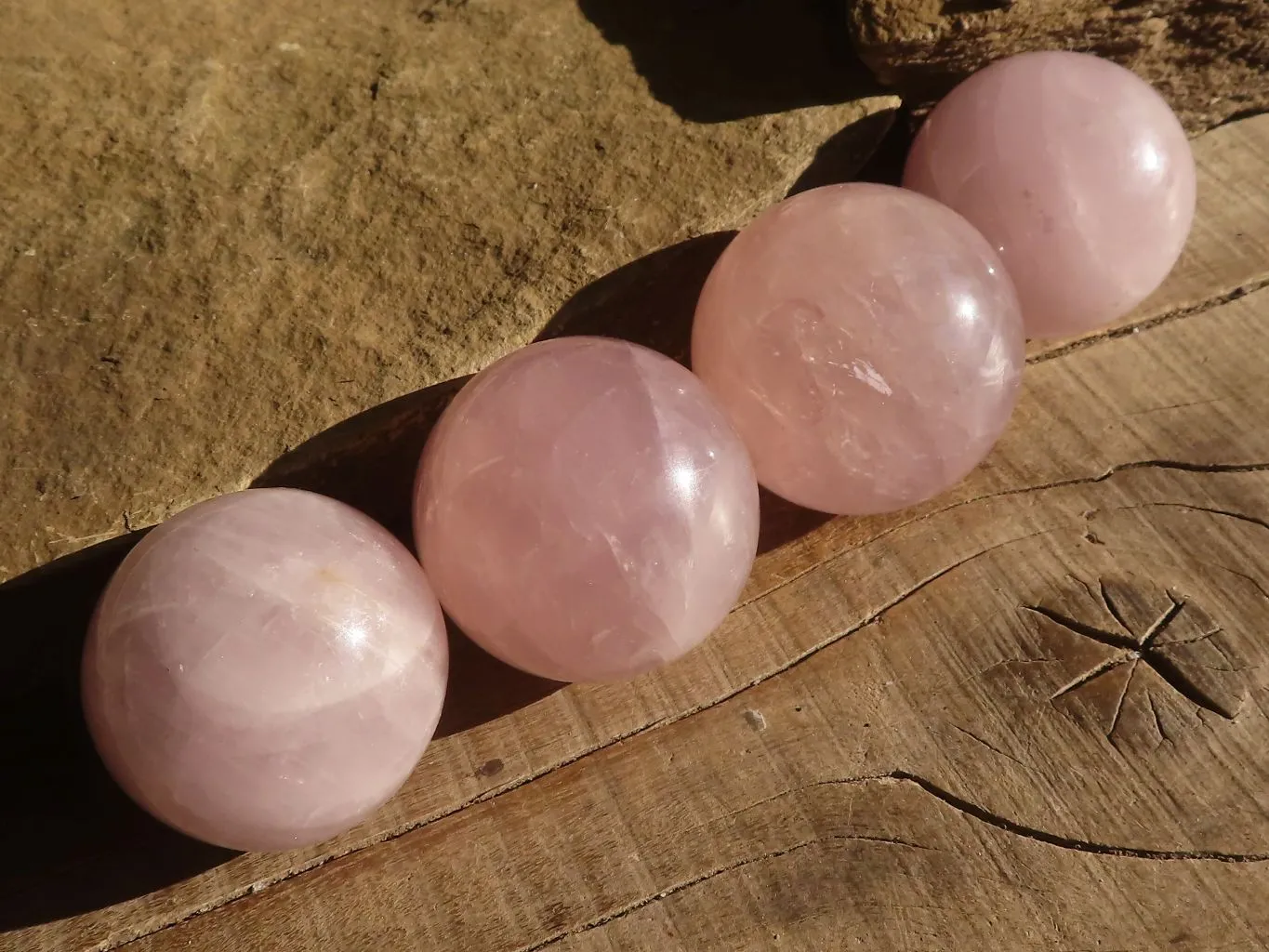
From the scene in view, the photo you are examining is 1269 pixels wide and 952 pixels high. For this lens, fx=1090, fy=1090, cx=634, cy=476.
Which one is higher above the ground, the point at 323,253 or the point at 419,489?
the point at 323,253

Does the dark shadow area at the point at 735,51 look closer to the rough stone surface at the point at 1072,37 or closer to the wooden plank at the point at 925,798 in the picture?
the rough stone surface at the point at 1072,37

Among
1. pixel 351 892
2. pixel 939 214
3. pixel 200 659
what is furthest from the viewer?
pixel 939 214

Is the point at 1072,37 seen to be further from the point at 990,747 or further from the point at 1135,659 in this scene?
the point at 990,747

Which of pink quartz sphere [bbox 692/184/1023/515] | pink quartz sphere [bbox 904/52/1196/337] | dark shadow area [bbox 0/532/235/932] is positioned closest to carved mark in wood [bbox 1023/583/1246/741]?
pink quartz sphere [bbox 692/184/1023/515]

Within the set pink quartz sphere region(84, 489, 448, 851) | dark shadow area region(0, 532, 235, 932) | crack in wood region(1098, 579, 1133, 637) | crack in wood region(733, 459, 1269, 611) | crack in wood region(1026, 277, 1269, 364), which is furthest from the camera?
crack in wood region(1026, 277, 1269, 364)

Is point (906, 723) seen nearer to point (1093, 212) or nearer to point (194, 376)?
point (1093, 212)

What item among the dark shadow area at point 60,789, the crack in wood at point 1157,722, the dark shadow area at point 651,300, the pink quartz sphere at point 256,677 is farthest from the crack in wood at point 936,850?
the dark shadow area at point 651,300

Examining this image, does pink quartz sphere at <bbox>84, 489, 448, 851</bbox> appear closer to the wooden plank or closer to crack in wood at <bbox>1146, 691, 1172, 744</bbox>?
the wooden plank

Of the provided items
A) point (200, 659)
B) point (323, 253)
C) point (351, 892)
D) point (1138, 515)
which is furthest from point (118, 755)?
point (1138, 515)
